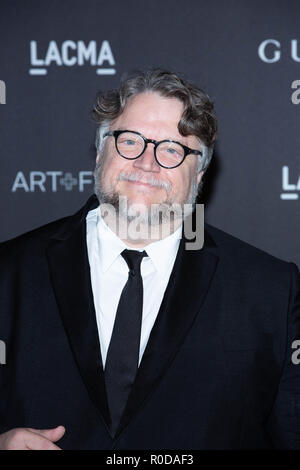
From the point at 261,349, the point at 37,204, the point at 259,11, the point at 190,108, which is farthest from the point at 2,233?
the point at 259,11

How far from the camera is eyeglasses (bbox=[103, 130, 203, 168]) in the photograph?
72.3 inches

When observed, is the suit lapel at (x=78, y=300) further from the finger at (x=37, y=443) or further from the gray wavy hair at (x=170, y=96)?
the gray wavy hair at (x=170, y=96)

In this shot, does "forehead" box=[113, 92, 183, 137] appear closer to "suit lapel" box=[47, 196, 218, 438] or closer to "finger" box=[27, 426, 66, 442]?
"suit lapel" box=[47, 196, 218, 438]

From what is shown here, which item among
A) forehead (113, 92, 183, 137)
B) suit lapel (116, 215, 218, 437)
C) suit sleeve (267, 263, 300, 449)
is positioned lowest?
suit sleeve (267, 263, 300, 449)

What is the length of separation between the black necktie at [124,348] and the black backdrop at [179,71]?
944 mm

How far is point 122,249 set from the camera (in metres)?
1.82

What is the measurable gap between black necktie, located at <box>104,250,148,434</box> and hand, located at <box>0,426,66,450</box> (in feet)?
0.57

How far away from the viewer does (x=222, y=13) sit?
2.55m

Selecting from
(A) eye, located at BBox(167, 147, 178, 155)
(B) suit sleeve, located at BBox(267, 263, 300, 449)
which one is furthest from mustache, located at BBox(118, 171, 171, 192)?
(B) suit sleeve, located at BBox(267, 263, 300, 449)

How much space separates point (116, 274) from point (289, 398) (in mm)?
694

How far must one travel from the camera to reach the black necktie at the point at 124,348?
1660 millimetres

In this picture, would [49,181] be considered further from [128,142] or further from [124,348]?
[124,348]

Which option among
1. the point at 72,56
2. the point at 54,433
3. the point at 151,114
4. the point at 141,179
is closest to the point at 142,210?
the point at 141,179

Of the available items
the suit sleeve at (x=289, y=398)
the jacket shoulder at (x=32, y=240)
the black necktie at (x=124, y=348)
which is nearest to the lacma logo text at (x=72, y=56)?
the jacket shoulder at (x=32, y=240)
